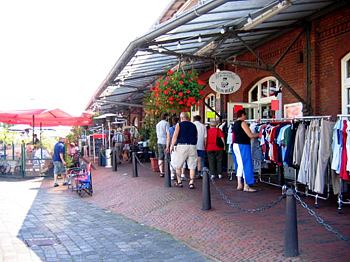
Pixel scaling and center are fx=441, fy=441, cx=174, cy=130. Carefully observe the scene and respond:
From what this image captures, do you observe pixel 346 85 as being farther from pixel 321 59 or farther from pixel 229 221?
pixel 229 221

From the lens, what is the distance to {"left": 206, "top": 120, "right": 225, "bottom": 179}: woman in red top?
1129 cm

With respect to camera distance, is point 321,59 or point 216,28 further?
point 321,59

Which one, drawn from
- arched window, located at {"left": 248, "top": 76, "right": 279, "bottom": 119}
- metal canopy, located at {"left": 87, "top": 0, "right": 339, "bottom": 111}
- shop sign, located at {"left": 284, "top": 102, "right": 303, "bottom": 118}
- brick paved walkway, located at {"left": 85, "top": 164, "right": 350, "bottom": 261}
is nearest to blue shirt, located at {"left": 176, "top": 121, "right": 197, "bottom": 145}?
brick paved walkway, located at {"left": 85, "top": 164, "right": 350, "bottom": 261}

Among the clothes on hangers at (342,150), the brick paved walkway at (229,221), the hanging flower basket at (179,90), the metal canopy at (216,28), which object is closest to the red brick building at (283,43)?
the metal canopy at (216,28)

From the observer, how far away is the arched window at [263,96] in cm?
1270

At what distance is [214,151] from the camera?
11414mm

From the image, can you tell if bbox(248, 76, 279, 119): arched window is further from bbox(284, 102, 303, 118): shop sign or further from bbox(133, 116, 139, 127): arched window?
bbox(133, 116, 139, 127): arched window

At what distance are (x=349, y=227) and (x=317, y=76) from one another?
4.74 m

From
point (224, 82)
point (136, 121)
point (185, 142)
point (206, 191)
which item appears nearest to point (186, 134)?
point (185, 142)

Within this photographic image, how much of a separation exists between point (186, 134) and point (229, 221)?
124 inches

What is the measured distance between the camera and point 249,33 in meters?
11.1

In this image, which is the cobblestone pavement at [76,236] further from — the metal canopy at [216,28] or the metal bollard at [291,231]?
the metal canopy at [216,28]

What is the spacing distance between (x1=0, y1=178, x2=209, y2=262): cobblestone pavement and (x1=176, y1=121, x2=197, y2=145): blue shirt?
7.14 feet

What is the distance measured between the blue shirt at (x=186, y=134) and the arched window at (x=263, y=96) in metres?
3.52
